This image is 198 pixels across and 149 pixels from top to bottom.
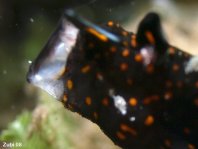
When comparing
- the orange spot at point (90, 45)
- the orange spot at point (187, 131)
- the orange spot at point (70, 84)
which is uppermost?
the orange spot at point (90, 45)

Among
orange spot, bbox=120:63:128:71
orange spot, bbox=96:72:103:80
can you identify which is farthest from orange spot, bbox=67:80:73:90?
orange spot, bbox=120:63:128:71

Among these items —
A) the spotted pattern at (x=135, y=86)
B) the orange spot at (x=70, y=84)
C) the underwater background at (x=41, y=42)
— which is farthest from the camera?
the underwater background at (x=41, y=42)

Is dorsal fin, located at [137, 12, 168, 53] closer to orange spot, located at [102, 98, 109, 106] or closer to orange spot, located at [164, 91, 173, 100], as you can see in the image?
orange spot, located at [164, 91, 173, 100]

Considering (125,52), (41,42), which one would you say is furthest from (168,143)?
(41,42)

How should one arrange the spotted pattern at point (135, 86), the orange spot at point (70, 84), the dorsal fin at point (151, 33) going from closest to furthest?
the dorsal fin at point (151, 33), the spotted pattern at point (135, 86), the orange spot at point (70, 84)

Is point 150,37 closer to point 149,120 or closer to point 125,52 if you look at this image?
point 125,52

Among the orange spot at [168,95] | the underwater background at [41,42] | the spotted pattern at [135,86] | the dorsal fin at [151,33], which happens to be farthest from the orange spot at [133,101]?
the underwater background at [41,42]

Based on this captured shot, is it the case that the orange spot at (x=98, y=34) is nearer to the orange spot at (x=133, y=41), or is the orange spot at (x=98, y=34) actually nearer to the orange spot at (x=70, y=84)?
the orange spot at (x=133, y=41)
